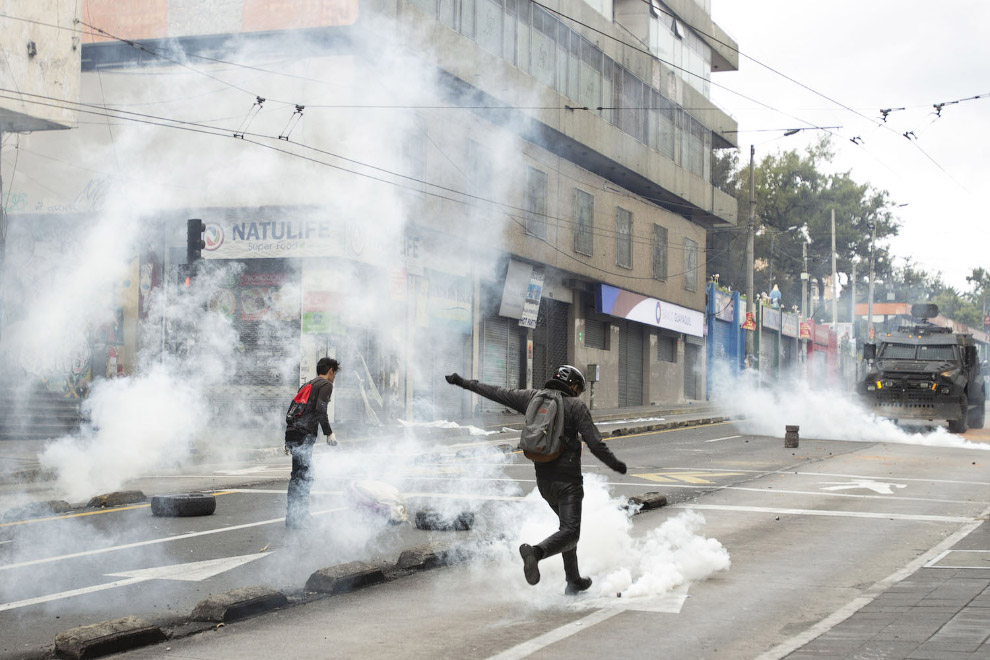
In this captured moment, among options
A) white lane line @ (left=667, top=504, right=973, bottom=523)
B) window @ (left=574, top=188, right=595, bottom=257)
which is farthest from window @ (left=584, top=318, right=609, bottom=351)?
white lane line @ (left=667, top=504, right=973, bottom=523)

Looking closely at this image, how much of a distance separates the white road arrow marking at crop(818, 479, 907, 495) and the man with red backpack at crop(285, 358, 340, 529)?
746 centimetres

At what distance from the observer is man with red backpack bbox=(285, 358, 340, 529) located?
9.71m

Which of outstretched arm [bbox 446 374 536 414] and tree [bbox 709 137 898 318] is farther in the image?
tree [bbox 709 137 898 318]

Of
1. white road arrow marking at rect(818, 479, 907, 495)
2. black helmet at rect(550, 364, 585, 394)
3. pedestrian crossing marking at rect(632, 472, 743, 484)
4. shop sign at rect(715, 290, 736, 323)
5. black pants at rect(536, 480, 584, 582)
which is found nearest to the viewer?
black pants at rect(536, 480, 584, 582)

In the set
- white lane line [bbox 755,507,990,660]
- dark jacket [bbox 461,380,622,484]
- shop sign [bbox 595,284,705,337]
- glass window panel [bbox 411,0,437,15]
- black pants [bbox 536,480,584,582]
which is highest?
Answer: glass window panel [bbox 411,0,437,15]

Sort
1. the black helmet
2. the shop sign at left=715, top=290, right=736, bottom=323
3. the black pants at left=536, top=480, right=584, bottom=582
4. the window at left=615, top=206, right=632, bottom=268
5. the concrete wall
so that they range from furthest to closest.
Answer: the shop sign at left=715, top=290, right=736, bottom=323
the window at left=615, top=206, right=632, bottom=268
the concrete wall
the black helmet
the black pants at left=536, top=480, right=584, bottom=582

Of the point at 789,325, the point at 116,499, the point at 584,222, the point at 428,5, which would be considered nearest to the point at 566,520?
the point at 116,499

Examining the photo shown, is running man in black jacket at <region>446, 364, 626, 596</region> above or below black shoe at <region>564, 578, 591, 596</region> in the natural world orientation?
above

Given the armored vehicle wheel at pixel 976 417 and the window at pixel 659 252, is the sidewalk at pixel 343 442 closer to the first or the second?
the armored vehicle wheel at pixel 976 417

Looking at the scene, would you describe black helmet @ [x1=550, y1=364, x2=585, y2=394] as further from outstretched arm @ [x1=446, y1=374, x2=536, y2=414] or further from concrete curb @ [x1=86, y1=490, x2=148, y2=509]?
concrete curb @ [x1=86, y1=490, x2=148, y2=509]

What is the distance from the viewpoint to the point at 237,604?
6.32 meters

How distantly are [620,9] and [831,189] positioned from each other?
3570 cm

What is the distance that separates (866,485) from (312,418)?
8350 mm

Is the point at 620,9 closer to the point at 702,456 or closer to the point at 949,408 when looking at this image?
the point at 949,408
